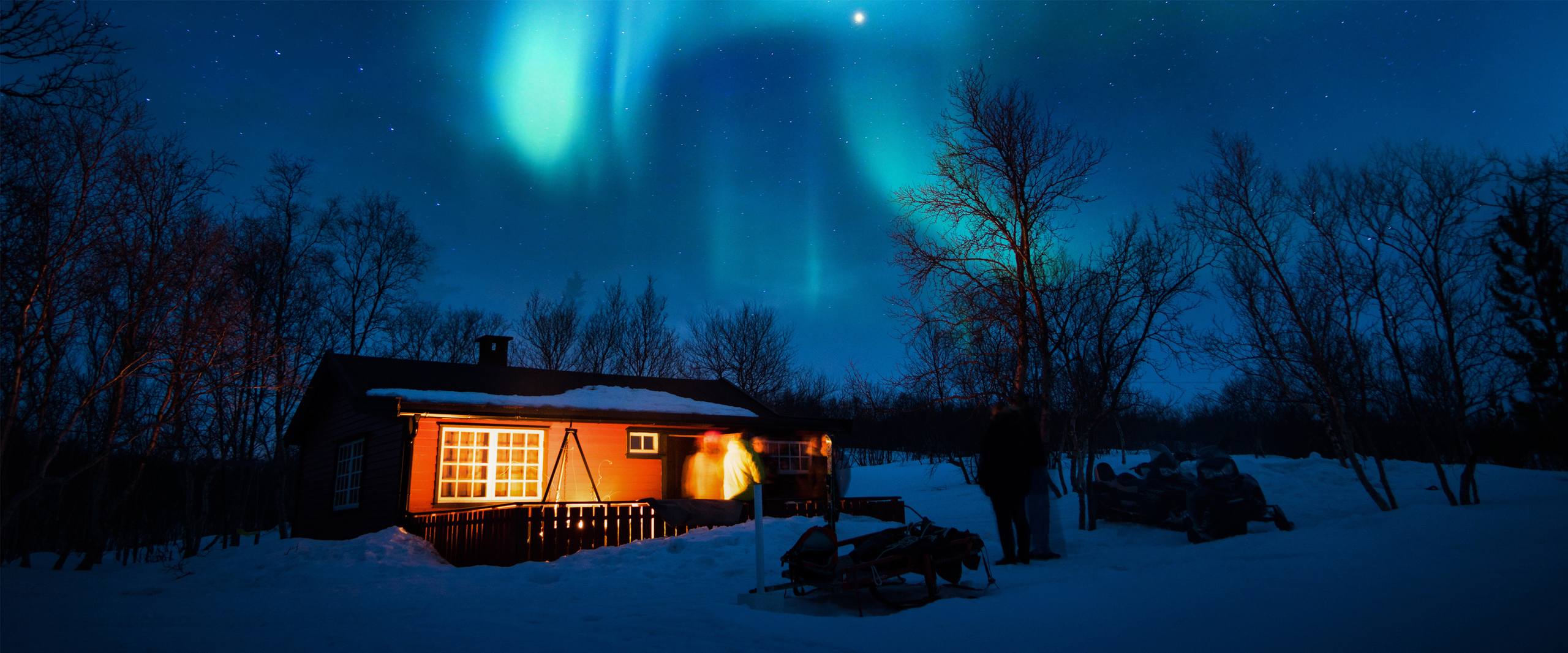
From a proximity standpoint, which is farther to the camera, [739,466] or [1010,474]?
[739,466]

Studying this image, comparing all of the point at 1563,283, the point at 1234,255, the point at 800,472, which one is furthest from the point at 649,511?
the point at 1563,283

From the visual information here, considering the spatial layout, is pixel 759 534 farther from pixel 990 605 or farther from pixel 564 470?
pixel 564 470

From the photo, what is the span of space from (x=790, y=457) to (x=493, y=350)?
365 inches

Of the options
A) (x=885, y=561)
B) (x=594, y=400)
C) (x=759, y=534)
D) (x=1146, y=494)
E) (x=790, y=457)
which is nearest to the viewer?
(x=885, y=561)

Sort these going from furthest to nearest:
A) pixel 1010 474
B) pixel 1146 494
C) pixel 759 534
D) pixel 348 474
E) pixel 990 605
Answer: pixel 348 474, pixel 1146 494, pixel 1010 474, pixel 759 534, pixel 990 605

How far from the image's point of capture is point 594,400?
55.4 feet

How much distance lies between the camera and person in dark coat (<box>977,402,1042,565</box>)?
786cm

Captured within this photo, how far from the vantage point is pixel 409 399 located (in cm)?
1380

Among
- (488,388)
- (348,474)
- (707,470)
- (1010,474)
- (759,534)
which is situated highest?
(488,388)

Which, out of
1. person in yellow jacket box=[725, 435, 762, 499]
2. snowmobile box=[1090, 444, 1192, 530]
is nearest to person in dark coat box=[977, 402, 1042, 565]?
snowmobile box=[1090, 444, 1192, 530]

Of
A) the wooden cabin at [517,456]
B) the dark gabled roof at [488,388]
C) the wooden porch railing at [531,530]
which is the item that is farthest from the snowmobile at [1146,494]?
the wooden porch railing at [531,530]

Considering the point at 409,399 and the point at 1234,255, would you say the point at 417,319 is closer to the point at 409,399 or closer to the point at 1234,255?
the point at 409,399

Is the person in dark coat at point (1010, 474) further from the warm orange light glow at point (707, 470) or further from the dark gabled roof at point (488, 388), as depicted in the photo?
the warm orange light glow at point (707, 470)

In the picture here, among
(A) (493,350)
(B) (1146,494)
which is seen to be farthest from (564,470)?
(B) (1146,494)
